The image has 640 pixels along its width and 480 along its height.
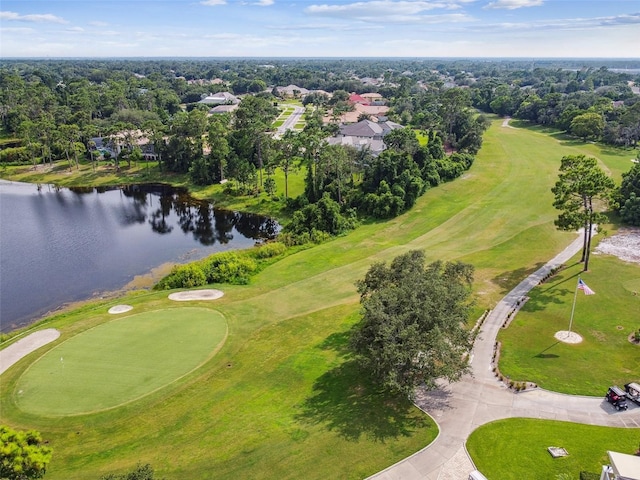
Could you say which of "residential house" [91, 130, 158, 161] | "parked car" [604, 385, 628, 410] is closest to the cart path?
"parked car" [604, 385, 628, 410]

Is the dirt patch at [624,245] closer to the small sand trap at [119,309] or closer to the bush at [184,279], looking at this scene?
the bush at [184,279]

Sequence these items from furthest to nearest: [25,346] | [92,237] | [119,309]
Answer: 1. [92,237]
2. [119,309]
3. [25,346]

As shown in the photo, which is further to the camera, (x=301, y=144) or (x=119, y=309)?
(x=301, y=144)

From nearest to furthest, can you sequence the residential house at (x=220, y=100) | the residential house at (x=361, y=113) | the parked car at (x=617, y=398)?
the parked car at (x=617, y=398) → the residential house at (x=361, y=113) → the residential house at (x=220, y=100)

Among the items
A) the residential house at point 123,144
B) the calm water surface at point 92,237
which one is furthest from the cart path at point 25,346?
the residential house at point 123,144

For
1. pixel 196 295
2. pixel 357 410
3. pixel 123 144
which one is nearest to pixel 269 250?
pixel 196 295

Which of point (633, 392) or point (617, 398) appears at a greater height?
point (617, 398)

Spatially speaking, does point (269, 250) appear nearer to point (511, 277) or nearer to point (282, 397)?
point (282, 397)

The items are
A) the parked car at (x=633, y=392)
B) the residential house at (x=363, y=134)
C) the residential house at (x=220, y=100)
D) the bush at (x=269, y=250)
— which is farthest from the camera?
the residential house at (x=220, y=100)
